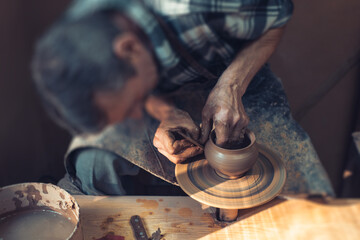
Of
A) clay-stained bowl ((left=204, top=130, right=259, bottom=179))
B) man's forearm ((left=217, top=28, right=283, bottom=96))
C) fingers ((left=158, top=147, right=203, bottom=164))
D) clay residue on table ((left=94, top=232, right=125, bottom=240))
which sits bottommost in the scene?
clay residue on table ((left=94, top=232, right=125, bottom=240))

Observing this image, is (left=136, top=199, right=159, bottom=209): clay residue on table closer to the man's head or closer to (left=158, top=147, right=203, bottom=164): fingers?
(left=158, top=147, right=203, bottom=164): fingers

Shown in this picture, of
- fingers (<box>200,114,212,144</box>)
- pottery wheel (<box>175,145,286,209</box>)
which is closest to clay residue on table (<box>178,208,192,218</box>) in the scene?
pottery wheel (<box>175,145,286,209</box>)

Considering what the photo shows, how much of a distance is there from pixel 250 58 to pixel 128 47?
75cm

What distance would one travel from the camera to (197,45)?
104 cm

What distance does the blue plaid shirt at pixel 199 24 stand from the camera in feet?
2.20

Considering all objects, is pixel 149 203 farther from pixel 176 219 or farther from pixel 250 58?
pixel 250 58

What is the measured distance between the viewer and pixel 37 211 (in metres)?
1.24

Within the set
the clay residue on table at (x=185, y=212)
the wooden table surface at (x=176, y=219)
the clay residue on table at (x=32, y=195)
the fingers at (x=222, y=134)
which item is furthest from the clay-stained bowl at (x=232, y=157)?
the clay residue on table at (x=32, y=195)

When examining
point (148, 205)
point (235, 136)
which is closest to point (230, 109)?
point (235, 136)

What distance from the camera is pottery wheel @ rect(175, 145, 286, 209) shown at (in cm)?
109

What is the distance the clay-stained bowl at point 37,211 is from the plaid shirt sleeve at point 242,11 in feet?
2.27

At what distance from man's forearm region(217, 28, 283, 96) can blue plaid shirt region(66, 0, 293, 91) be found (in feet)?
0.09

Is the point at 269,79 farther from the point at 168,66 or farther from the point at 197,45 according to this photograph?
the point at 168,66

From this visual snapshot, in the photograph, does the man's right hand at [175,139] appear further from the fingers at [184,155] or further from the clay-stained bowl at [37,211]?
the clay-stained bowl at [37,211]
